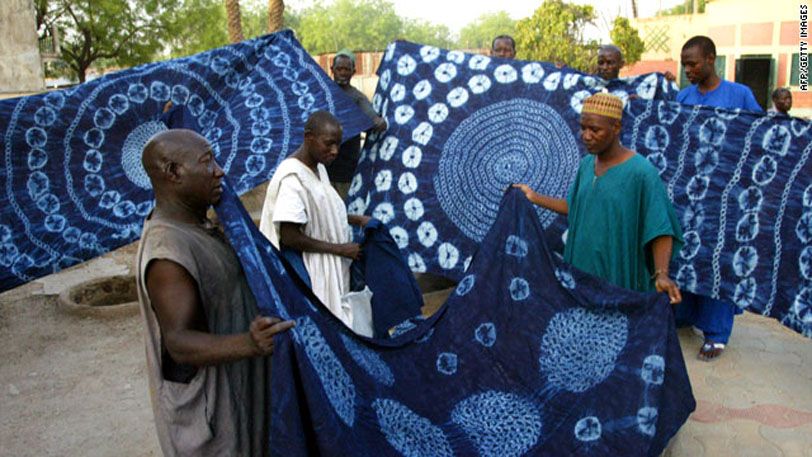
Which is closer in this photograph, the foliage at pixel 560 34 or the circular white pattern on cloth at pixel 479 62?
the circular white pattern on cloth at pixel 479 62

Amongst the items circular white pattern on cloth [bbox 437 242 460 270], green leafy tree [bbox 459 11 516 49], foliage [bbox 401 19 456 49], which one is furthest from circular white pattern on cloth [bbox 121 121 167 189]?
green leafy tree [bbox 459 11 516 49]

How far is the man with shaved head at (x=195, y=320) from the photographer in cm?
179

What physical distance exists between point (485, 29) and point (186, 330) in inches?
3458

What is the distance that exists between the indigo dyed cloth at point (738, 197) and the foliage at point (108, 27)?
20288mm

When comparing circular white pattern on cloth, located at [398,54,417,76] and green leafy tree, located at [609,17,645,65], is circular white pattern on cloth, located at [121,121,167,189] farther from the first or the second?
green leafy tree, located at [609,17,645,65]

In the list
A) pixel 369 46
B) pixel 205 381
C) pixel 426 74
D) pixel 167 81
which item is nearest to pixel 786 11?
pixel 426 74

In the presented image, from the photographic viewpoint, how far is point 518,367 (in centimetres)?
268

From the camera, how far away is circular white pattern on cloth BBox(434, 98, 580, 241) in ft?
13.5

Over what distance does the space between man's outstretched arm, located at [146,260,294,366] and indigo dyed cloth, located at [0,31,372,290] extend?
87.5 inches

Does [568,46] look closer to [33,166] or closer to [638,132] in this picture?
[638,132]

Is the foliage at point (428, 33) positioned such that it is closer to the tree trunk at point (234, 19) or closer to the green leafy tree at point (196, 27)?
the green leafy tree at point (196, 27)

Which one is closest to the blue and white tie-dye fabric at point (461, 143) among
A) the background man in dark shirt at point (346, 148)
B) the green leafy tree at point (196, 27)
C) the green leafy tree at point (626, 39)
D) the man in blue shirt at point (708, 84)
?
the background man in dark shirt at point (346, 148)

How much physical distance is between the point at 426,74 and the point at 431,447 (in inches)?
114

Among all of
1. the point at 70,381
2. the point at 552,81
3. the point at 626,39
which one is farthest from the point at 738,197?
the point at 626,39
